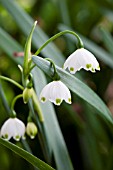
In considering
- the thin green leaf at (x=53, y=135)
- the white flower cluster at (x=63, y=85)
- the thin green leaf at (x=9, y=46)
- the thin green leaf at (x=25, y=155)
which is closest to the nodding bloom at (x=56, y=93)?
the white flower cluster at (x=63, y=85)

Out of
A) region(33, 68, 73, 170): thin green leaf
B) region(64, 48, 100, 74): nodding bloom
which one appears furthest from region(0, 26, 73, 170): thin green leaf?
region(64, 48, 100, 74): nodding bloom

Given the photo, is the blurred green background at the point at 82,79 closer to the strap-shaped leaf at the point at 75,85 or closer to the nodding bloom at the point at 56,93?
the strap-shaped leaf at the point at 75,85

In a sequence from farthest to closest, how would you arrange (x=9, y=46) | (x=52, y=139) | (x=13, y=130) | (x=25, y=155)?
(x=9, y=46), (x=52, y=139), (x=13, y=130), (x=25, y=155)

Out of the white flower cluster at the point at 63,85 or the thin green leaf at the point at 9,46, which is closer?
the white flower cluster at the point at 63,85

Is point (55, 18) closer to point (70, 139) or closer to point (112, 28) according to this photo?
point (112, 28)

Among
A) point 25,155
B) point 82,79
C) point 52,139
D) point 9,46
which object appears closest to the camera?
point 25,155

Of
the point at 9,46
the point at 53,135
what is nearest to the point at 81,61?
the point at 53,135

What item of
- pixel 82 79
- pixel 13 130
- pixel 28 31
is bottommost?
pixel 82 79

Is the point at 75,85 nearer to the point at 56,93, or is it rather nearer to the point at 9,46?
the point at 56,93
